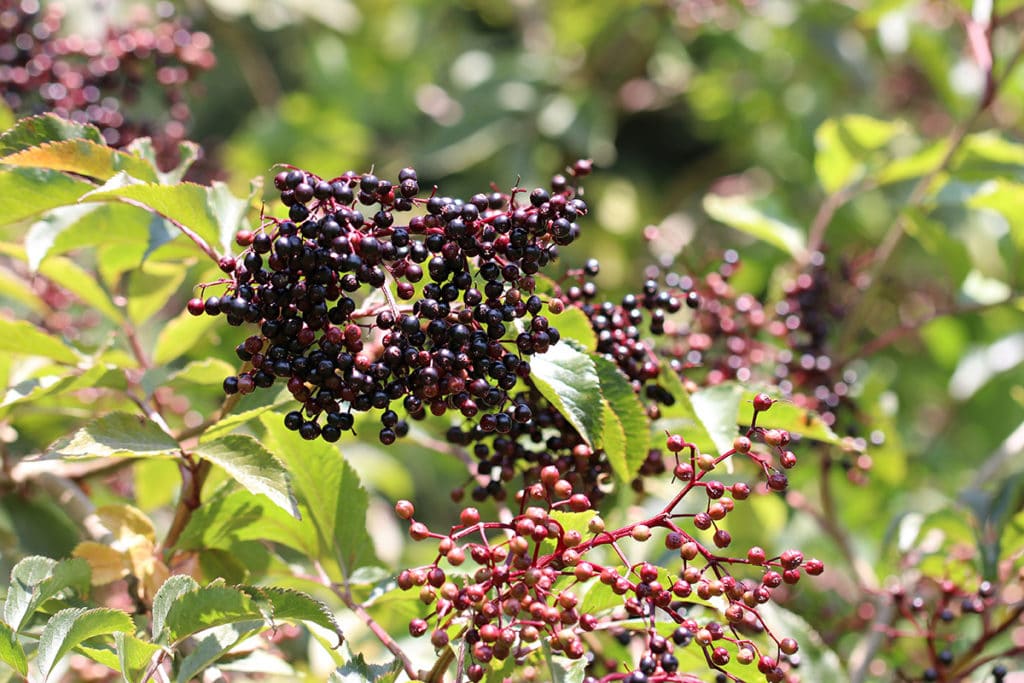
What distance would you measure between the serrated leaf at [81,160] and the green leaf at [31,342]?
0.31 metres

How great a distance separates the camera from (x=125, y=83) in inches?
86.7

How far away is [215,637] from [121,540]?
324mm

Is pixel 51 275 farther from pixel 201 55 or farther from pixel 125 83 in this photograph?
pixel 201 55

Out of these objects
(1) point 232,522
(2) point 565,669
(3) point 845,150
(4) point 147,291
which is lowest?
(2) point 565,669

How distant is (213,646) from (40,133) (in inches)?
31.0

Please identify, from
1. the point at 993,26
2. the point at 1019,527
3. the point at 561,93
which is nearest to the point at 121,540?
the point at 1019,527

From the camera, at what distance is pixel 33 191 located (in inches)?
56.7

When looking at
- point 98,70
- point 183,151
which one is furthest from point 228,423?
point 98,70

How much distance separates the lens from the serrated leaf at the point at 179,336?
178 centimetres

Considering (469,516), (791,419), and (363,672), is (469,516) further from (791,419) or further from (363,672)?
(791,419)

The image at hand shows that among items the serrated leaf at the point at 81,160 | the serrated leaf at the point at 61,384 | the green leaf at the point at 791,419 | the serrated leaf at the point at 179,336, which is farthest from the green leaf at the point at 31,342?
the green leaf at the point at 791,419

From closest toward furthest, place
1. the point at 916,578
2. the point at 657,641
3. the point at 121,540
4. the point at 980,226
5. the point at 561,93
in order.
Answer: the point at 657,641, the point at 121,540, the point at 916,578, the point at 980,226, the point at 561,93

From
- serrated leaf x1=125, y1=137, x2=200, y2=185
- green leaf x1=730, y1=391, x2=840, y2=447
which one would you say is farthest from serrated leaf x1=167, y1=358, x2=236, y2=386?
green leaf x1=730, y1=391, x2=840, y2=447

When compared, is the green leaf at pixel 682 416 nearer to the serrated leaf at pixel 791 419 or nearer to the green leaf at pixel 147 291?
the serrated leaf at pixel 791 419
